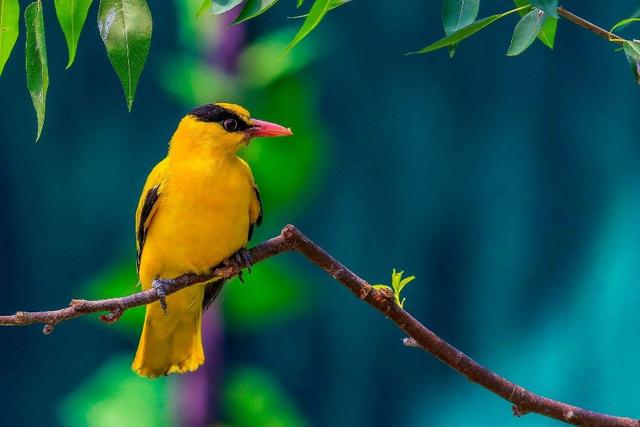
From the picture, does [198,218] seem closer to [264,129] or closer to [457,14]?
[264,129]

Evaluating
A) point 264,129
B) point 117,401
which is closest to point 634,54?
point 264,129

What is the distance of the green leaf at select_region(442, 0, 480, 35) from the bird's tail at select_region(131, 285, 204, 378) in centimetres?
94

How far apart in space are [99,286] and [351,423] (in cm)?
58

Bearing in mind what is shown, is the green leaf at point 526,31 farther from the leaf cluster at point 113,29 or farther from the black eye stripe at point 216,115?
the black eye stripe at point 216,115

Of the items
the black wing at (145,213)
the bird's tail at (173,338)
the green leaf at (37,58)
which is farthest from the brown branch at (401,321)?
the bird's tail at (173,338)

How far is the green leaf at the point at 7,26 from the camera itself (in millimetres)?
792

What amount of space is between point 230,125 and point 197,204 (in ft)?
0.43

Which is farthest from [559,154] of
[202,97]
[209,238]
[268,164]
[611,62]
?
[209,238]

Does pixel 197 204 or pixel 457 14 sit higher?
pixel 457 14

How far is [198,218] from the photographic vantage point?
1.45 meters

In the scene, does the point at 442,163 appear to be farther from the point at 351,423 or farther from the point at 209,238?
the point at 209,238

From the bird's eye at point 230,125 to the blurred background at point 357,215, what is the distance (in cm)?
52

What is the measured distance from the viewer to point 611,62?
6.86ft

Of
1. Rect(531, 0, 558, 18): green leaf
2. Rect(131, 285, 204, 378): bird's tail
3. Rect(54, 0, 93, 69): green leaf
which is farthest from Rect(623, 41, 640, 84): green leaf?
Rect(131, 285, 204, 378): bird's tail
